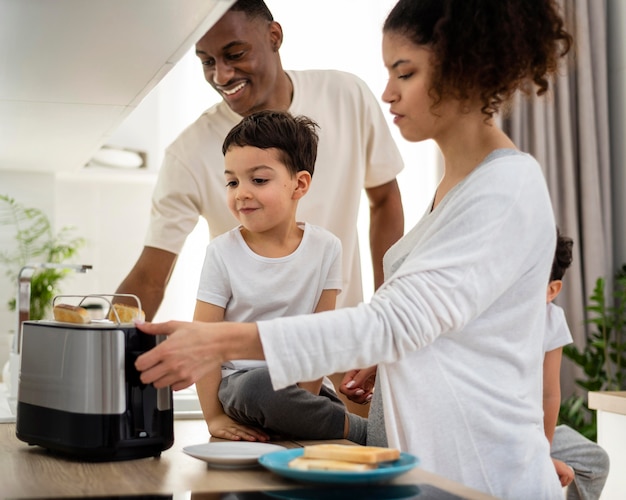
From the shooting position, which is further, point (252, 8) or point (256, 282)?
point (252, 8)

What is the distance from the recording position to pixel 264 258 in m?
1.52

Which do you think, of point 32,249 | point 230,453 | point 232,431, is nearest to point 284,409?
point 232,431

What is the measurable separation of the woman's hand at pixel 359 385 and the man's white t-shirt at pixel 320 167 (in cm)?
67

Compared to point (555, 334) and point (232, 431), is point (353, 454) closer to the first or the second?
point (232, 431)

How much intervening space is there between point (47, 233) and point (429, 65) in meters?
1.95

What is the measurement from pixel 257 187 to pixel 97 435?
0.55m

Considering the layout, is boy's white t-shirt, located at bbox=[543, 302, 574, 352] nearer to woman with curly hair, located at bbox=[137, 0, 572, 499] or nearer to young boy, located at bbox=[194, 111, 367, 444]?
young boy, located at bbox=[194, 111, 367, 444]

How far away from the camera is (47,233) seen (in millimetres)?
2877

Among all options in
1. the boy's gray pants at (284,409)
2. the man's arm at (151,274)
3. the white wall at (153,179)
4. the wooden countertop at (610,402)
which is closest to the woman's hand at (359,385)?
the boy's gray pants at (284,409)

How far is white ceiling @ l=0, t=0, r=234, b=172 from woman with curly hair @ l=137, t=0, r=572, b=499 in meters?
0.30

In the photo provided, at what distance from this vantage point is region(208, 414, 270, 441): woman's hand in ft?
4.44

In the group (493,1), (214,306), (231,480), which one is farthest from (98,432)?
(493,1)

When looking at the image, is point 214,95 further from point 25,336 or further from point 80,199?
point 25,336

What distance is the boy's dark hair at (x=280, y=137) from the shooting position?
1.54 m
